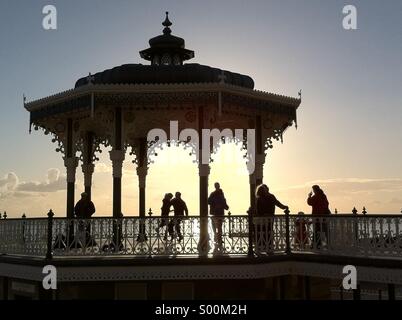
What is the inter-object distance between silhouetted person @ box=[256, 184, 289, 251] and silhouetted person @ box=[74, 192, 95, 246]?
4.15 m

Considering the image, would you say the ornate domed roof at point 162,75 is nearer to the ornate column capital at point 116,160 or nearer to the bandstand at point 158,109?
the bandstand at point 158,109

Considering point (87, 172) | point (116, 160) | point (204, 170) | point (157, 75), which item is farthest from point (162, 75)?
point (87, 172)

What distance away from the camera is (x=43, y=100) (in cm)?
1536

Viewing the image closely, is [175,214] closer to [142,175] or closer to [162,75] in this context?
→ [162,75]

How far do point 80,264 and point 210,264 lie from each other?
3.04 meters

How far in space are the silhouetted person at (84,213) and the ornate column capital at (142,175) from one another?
516 centimetres

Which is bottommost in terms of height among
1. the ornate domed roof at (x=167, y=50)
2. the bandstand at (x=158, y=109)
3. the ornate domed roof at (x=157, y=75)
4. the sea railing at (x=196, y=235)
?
the sea railing at (x=196, y=235)

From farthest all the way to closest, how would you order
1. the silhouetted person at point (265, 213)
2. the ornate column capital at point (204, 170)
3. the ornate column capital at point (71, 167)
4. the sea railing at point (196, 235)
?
1. the ornate column capital at point (71, 167)
2. the ornate column capital at point (204, 170)
3. the silhouetted person at point (265, 213)
4. the sea railing at point (196, 235)

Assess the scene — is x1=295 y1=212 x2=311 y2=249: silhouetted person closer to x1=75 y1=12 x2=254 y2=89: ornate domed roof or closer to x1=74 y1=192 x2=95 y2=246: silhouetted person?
x1=75 y1=12 x2=254 y2=89: ornate domed roof

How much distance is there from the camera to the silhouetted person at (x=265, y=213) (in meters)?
12.1

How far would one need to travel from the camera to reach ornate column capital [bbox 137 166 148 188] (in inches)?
764

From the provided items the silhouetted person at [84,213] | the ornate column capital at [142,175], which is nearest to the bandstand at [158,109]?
the silhouetted person at [84,213]

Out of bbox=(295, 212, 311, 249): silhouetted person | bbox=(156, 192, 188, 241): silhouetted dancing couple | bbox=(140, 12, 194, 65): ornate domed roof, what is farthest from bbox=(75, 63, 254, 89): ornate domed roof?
bbox=(295, 212, 311, 249): silhouetted person
